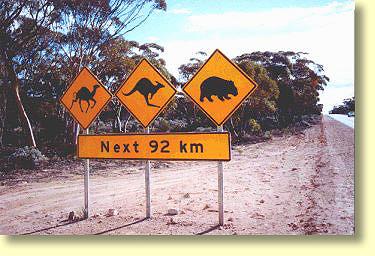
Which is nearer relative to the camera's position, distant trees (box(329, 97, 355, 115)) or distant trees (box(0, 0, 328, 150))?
distant trees (box(329, 97, 355, 115))

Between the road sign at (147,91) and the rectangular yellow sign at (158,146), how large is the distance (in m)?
0.27

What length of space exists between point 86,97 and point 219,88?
1.86 meters

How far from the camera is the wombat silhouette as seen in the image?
4156mm

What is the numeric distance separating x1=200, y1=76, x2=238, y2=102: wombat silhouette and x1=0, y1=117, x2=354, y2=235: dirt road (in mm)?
1522

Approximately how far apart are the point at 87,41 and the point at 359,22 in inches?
401

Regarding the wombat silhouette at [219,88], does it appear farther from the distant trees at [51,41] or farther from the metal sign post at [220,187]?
the distant trees at [51,41]

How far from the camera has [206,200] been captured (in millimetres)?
5984

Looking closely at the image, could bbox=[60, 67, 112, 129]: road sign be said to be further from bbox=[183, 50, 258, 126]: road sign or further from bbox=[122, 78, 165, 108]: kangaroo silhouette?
bbox=[183, 50, 258, 126]: road sign

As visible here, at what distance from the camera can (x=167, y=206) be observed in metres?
5.64

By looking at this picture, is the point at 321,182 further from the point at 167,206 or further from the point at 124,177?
the point at 124,177

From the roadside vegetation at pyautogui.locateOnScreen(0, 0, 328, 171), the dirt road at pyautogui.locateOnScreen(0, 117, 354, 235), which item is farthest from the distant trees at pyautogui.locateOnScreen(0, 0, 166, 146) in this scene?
the dirt road at pyautogui.locateOnScreen(0, 117, 354, 235)

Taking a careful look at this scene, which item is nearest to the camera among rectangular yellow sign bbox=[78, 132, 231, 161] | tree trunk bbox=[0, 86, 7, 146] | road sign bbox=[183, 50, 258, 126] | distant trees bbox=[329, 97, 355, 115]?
road sign bbox=[183, 50, 258, 126]

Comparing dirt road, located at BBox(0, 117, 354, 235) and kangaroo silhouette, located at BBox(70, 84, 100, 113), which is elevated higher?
kangaroo silhouette, located at BBox(70, 84, 100, 113)
